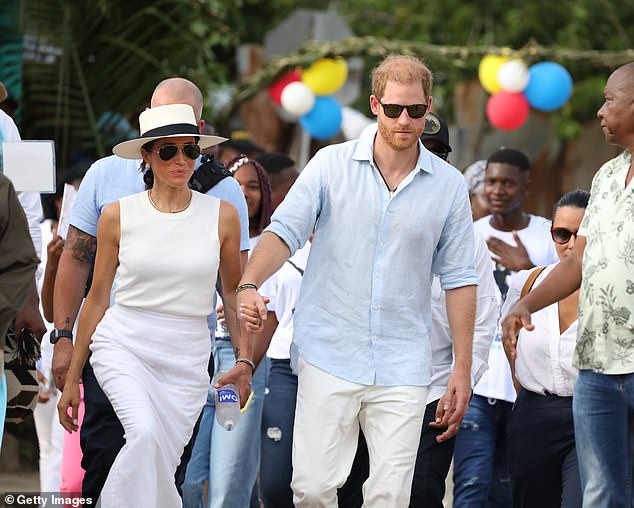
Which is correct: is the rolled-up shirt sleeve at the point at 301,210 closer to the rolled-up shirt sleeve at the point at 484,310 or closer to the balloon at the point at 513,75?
the rolled-up shirt sleeve at the point at 484,310

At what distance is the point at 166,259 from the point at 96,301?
39 cm

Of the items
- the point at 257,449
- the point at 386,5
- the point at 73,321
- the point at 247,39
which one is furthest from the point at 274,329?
the point at 386,5

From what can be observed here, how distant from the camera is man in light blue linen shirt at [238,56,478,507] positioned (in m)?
5.66

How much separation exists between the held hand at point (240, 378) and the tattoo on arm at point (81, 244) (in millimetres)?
880

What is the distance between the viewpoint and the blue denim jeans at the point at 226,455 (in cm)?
700

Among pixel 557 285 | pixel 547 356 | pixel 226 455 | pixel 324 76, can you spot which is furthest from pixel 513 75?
pixel 557 285

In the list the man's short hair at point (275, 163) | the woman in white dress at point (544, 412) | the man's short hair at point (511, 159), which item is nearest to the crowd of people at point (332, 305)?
the woman in white dress at point (544, 412)

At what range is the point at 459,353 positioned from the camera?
5.70 metres

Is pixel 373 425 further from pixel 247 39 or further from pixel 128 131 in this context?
pixel 247 39

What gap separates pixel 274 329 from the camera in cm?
713

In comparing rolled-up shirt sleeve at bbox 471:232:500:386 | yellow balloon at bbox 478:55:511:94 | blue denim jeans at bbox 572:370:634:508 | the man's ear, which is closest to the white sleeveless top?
the man's ear

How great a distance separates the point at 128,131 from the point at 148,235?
20.3ft

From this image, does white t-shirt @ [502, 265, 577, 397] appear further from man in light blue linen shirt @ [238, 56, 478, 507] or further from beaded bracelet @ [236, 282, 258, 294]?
beaded bracelet @ [236, 282, 258, 294]

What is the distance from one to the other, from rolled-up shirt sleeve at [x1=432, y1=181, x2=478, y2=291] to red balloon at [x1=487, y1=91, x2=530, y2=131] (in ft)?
25.9
